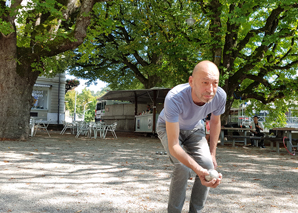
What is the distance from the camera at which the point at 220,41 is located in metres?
13.5

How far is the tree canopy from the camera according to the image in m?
13.1

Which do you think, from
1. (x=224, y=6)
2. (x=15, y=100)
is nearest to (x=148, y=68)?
(x=224, y=6)

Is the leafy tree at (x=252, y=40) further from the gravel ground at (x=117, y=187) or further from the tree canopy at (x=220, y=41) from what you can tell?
the gravel ground at (x=117, y=187)

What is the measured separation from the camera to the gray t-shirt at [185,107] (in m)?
2.57

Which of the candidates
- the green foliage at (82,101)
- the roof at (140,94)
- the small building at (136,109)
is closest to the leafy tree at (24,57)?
the small building at (136,109)

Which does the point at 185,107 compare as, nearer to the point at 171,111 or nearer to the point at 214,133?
the point at 171,111

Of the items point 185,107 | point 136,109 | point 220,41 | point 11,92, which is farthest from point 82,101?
point 185,107

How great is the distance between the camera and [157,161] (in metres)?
8.16

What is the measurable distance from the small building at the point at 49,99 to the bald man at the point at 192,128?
24.3 m

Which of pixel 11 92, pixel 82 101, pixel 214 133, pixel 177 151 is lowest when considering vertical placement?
pixel 177 151

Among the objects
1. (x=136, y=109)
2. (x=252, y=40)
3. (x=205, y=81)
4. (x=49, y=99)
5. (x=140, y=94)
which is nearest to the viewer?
(x=205, y=81)

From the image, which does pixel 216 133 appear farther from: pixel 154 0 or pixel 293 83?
pixel 154 0

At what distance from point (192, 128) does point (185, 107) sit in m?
0.41

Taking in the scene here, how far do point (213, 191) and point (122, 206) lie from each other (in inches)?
69.8
